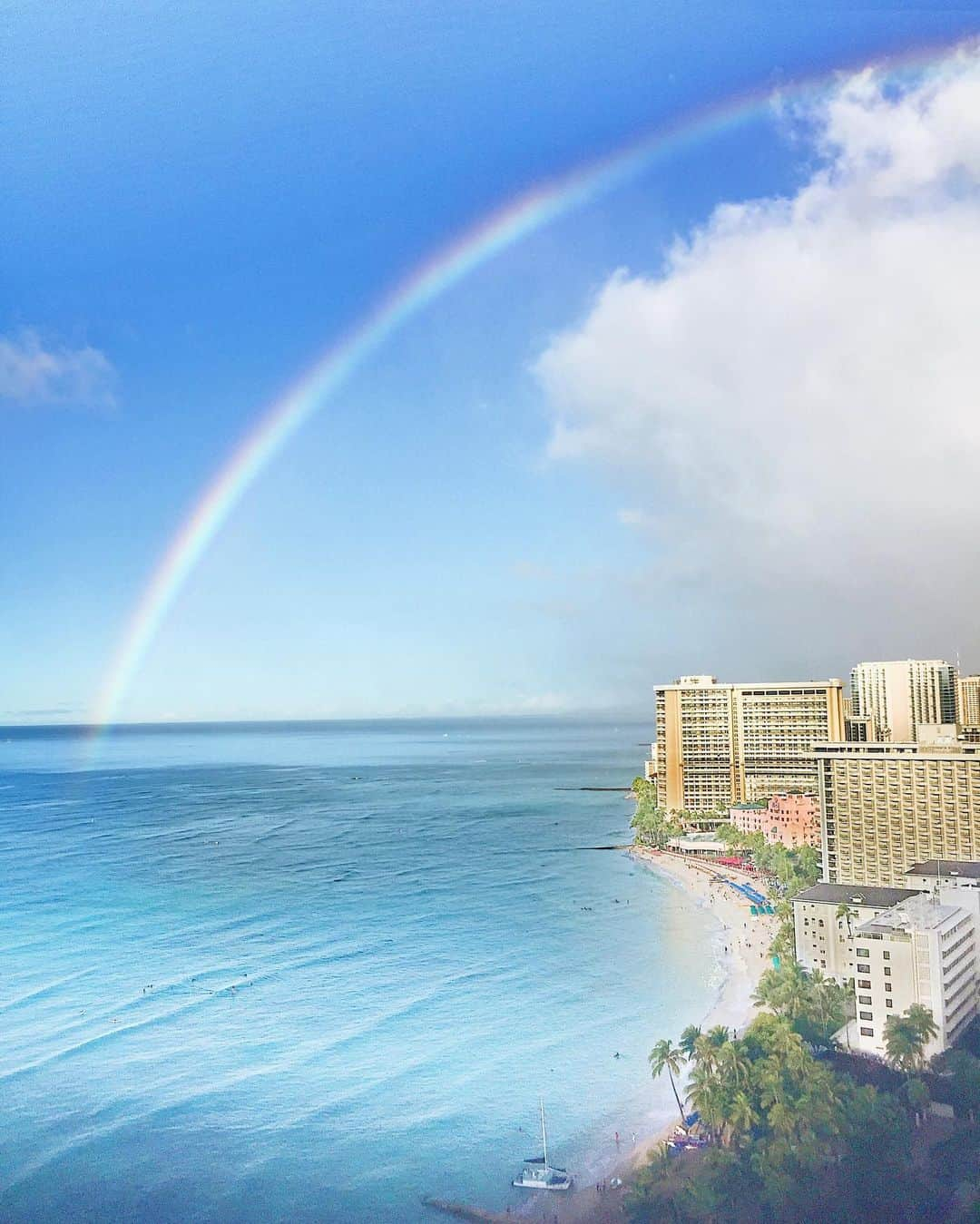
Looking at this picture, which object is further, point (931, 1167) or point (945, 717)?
point (945, 717)

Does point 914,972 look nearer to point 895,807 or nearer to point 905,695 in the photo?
point 895,807

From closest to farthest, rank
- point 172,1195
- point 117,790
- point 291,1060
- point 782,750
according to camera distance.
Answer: point 172,1195 → point 291,1060 → point 782,750 → point 117,790

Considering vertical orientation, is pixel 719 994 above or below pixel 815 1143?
below

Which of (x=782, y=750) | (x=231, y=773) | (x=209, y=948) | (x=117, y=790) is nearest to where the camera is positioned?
(x=209, y=948)

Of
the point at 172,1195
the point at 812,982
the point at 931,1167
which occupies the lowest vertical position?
the point at 172,1195

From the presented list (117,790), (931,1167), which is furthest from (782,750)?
(117,790)

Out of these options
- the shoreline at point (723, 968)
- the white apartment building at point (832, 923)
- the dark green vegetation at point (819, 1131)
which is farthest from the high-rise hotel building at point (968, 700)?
the dark green vegetation at point (819, 1131)

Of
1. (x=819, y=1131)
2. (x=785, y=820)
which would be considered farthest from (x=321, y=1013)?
(x=785, y=820)

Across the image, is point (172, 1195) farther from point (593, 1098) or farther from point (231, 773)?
point (231, 773)
